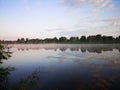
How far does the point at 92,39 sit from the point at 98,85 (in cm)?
16430

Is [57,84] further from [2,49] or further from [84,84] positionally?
[2,49]

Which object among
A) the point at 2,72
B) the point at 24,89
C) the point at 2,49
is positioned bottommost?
the point at 24,89

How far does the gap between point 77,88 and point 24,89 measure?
693 centimetres

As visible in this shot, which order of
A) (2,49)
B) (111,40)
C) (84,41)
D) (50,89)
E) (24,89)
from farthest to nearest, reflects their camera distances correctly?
(84,41), (111,40), (50,89), (24,89), (2,49)

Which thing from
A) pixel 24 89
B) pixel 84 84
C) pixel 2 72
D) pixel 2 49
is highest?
pixel 2 49

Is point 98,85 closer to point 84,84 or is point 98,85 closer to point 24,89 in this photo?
point 84,84

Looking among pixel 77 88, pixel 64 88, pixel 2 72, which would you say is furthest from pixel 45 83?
pixel 2 72

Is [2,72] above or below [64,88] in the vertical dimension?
above

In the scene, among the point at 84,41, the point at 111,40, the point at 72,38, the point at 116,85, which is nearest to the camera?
the point at 116,85

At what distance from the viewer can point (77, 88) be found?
1298cm

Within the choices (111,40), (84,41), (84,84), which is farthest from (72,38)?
(84,84)

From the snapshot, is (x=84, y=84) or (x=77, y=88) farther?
(x=84, y=84)

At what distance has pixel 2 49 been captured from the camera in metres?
6.66

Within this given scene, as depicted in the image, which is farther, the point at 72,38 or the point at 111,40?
the point at 72,38
